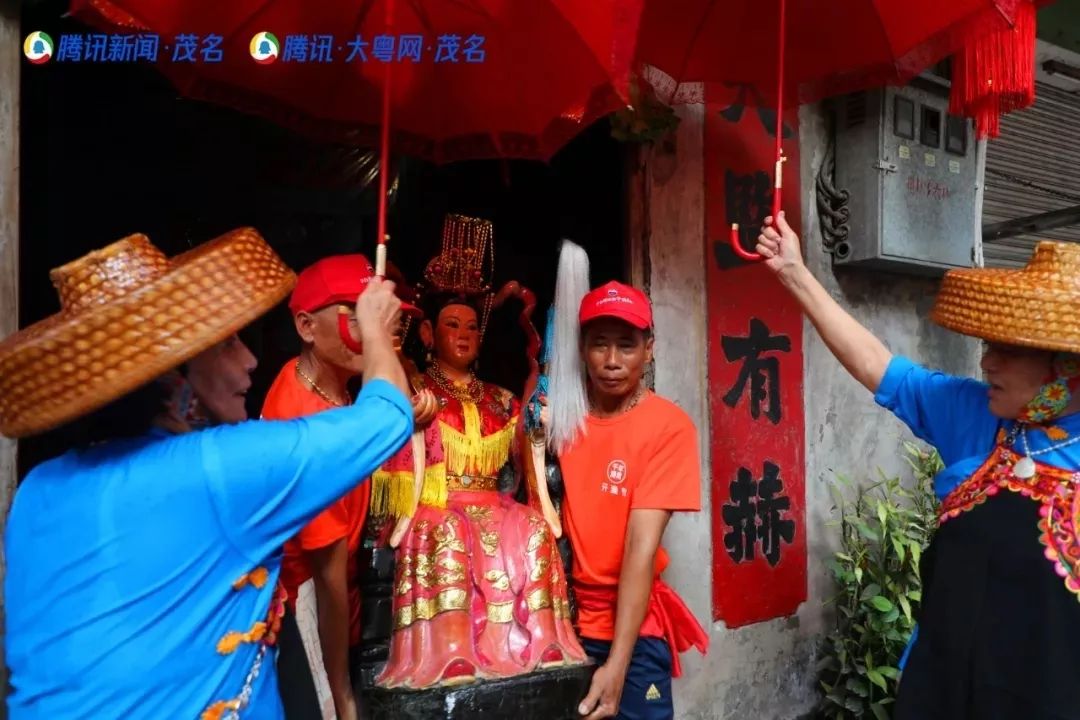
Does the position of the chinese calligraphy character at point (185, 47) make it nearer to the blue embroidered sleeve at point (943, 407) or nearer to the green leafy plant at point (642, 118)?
the green leafy plant at point (642, 118)

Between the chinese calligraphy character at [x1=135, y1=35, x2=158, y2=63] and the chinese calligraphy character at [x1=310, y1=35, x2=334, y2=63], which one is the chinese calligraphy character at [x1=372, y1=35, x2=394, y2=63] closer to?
the chinese calligraphy character at [x1=310, y1=35, x2=334, y2=63]

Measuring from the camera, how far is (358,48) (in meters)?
3.10

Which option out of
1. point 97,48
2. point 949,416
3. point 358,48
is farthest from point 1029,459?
point 97,48

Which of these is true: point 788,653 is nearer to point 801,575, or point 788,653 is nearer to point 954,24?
point 801,575

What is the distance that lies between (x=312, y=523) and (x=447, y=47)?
1.96m

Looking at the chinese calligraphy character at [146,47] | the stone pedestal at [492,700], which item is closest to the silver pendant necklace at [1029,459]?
the stone pedestal at [492,700]

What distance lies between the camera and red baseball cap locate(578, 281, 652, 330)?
10.00 feet

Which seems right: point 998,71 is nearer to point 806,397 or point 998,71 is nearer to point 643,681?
point 806,397

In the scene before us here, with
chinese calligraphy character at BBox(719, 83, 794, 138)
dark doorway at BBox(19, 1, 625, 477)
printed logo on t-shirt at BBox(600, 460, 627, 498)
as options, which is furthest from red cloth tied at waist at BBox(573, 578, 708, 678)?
chinese calligraphy character at BBox(719, 83, 794, 138)

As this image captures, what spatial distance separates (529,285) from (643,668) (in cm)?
252

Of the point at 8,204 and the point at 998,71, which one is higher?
the point at 998,71

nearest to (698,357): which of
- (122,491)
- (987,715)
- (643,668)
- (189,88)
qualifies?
(643,668)

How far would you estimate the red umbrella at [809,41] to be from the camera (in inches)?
130

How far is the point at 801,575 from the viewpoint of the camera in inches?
187
